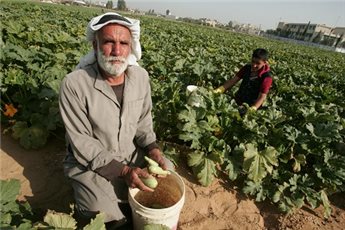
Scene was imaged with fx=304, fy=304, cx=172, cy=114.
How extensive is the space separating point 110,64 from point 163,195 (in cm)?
134

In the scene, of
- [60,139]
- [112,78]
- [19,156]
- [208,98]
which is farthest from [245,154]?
[19,156]

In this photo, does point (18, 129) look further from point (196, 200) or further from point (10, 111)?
point (196, 200)

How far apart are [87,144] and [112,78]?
2.19 ft

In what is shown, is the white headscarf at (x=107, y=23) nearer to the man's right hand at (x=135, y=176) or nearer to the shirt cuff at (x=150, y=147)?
the shirt cuff at (x=150, y=147)

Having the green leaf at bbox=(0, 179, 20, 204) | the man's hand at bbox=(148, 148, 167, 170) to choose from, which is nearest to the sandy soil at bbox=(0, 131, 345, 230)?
the man's hand at bbox=(148, 148, 167, 170)

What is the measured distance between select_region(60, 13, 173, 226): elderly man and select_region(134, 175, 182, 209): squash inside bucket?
15 centimetres

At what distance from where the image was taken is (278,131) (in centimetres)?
417

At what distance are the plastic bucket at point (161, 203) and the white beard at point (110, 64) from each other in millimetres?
1043

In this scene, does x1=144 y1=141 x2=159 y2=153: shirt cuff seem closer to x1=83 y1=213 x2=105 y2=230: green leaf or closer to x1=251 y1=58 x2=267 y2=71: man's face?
x1=83 y1=213 x2=105 y2=230: green leaf

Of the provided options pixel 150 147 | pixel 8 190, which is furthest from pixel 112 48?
pixel 8 190

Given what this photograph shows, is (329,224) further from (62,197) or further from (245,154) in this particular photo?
(62,197)

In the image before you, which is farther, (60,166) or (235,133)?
(235,133)

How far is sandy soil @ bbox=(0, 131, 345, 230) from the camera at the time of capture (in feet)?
10.9

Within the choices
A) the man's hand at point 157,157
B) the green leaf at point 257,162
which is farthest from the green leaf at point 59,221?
the green leaf at point 257,162
